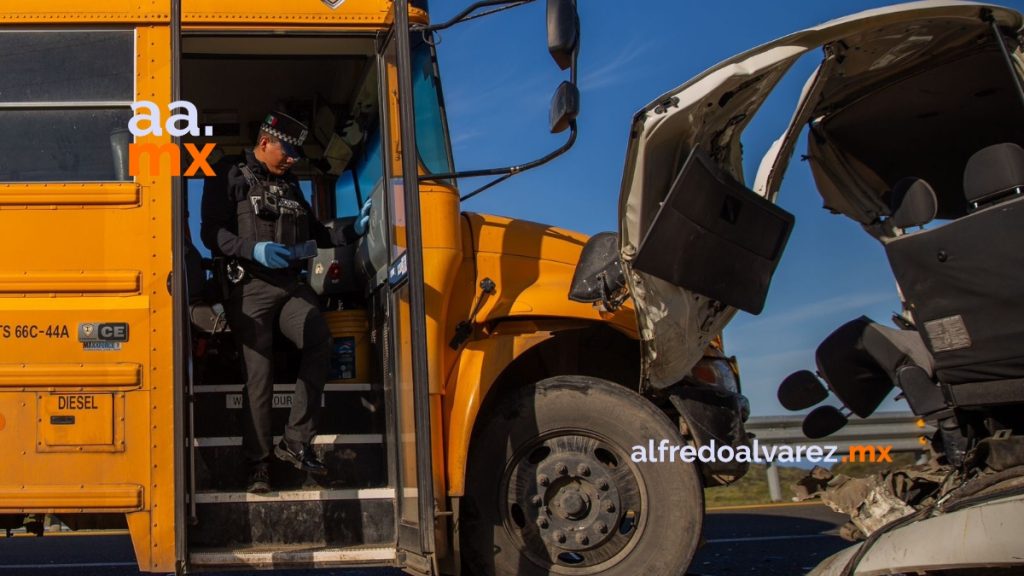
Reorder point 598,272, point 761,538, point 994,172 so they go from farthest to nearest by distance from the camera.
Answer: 1. point 761,538
2. point 598,272
3. point 994,172

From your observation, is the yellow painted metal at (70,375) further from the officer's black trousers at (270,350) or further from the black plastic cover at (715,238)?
the black plastic cover at (715,238)

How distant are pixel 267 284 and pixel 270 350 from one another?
316mm

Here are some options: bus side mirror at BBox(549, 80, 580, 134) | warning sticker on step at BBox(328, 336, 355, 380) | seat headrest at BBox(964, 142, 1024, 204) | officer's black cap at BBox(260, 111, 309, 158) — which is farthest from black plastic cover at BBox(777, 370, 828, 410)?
officer's black cap at BBox(260, 111, 309, 158)

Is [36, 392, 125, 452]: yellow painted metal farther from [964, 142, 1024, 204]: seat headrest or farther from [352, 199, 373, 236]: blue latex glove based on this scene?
[964, 142, 1024, 204]: seat headrest

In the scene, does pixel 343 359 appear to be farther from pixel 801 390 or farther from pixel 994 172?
pixel 994 172

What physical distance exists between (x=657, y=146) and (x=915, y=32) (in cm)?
116

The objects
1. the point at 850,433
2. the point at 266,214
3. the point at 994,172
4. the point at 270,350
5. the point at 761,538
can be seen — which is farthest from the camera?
the point at 850,433

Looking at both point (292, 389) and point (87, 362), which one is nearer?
point (87, 362)

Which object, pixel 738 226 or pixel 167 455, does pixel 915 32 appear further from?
pixel 167 455

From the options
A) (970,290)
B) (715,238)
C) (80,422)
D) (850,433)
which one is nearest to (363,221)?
(80,422)

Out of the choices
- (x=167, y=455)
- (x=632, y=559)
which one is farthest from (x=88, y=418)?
(x=632, y=559)

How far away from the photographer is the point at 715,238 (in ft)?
15.8

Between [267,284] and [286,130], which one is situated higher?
[286,130]

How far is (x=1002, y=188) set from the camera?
405 centimetres
